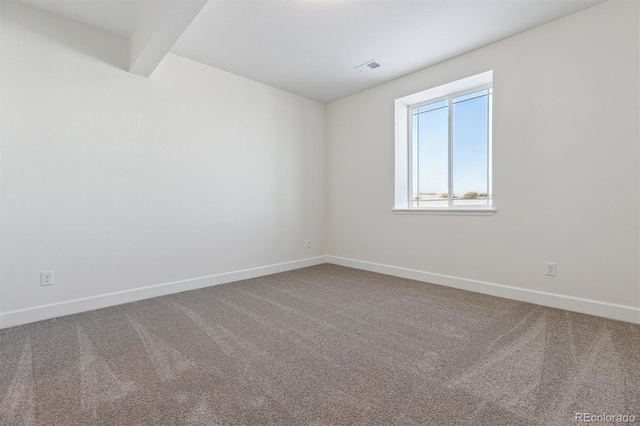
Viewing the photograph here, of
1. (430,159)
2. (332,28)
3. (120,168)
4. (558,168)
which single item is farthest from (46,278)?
(558,168)

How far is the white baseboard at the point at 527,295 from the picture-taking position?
2.35m

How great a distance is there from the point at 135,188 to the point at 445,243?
11.2 ft

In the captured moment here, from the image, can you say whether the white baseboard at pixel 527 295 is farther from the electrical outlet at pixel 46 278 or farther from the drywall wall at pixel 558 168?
the electrical outlet at pixel 46 278

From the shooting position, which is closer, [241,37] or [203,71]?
[241,37]

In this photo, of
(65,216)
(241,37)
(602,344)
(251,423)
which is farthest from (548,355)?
(65,216)

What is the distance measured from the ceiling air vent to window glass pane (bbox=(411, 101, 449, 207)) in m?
0.95

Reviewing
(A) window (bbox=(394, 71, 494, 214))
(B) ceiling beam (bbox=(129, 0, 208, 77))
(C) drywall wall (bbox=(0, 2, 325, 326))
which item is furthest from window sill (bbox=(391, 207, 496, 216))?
(B) ceiling beam (bbox=(129, 0, 208, 77))

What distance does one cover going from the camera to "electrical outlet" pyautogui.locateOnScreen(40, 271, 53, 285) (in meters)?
2.47

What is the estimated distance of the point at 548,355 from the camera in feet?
5.91

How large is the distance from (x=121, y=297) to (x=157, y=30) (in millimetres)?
2389

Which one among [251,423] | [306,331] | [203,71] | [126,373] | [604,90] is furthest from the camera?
[203,71]

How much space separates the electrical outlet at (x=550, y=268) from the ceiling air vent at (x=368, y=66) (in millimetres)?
2726

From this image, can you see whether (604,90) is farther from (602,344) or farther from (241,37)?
(241,37)

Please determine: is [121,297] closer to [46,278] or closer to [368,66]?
[46,278]
